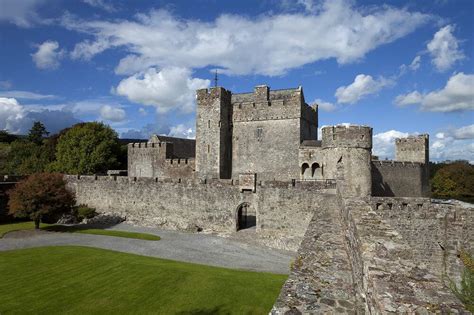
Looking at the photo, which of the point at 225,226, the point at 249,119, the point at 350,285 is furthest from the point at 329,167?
the point at 350,285

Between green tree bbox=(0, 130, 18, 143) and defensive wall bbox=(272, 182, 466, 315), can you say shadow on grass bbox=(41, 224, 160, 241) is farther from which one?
green tree bbox=(0, 130, 18, 143)

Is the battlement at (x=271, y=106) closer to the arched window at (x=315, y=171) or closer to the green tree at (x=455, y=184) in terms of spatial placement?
the arched window at (x=315, y=171)

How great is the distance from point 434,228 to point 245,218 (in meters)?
16.3

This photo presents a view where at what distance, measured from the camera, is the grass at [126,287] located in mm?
13594

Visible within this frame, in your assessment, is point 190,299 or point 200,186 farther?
point 200,186

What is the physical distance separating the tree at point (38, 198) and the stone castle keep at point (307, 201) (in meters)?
4.99

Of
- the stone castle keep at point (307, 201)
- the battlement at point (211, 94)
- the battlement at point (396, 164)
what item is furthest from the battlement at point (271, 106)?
the battlement at point (396, 164)

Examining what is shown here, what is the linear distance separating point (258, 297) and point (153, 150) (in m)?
30.5

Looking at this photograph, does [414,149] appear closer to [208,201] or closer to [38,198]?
[208,201]

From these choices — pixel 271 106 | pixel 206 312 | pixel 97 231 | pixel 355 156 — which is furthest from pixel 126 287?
pixel 271 106

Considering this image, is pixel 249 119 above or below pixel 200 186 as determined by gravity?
above

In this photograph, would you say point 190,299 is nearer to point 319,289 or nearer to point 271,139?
point 319,289

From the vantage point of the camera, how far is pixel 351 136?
2530 cm

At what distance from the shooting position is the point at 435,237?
52.9 ft
